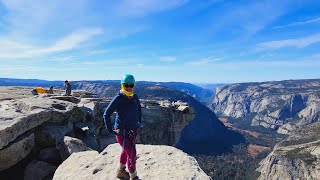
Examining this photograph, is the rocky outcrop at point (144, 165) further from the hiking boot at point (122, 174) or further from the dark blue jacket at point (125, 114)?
the dark blue jacket at point (125, 114)

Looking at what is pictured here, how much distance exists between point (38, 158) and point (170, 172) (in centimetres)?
1052

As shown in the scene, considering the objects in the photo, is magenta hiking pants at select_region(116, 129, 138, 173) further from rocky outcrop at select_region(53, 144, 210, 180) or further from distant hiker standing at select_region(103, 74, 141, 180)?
rocky outcrop at select_region(53, 144, 210, 180)

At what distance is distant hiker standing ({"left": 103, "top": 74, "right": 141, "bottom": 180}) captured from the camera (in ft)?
46.6

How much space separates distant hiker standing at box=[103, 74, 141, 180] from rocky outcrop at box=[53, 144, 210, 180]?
944 millimetres

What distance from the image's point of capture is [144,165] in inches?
627

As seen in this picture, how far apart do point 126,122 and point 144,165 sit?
2771mm

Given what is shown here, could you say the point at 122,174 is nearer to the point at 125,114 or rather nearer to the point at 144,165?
the point at 144,165

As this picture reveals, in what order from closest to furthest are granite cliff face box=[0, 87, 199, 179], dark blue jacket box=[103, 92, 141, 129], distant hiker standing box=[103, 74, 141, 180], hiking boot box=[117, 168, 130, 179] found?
distant hiker standing box=[103, 74, 141, 180]
dark blue jacket box=[103, 92, 141, 129]
hiking boot box=[117, 168, 130, 179]
granite cliff face box=[0, 87, 199, 179]

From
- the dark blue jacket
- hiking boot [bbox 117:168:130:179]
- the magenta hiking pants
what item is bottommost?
hiking boot [bbox 117:168:130:179]

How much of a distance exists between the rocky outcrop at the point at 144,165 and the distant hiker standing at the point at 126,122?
3.10ft

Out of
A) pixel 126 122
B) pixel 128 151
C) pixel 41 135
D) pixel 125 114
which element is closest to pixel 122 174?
pixel 128 151

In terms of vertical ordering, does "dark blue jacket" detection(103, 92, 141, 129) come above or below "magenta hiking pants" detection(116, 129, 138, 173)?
above

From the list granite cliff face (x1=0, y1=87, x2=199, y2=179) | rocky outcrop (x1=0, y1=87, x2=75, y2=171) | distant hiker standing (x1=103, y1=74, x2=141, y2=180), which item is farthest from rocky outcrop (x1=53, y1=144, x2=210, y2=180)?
rocky outcrop (x1=0, y1=87, x2=75, y2=171)

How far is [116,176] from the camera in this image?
1487 cm
